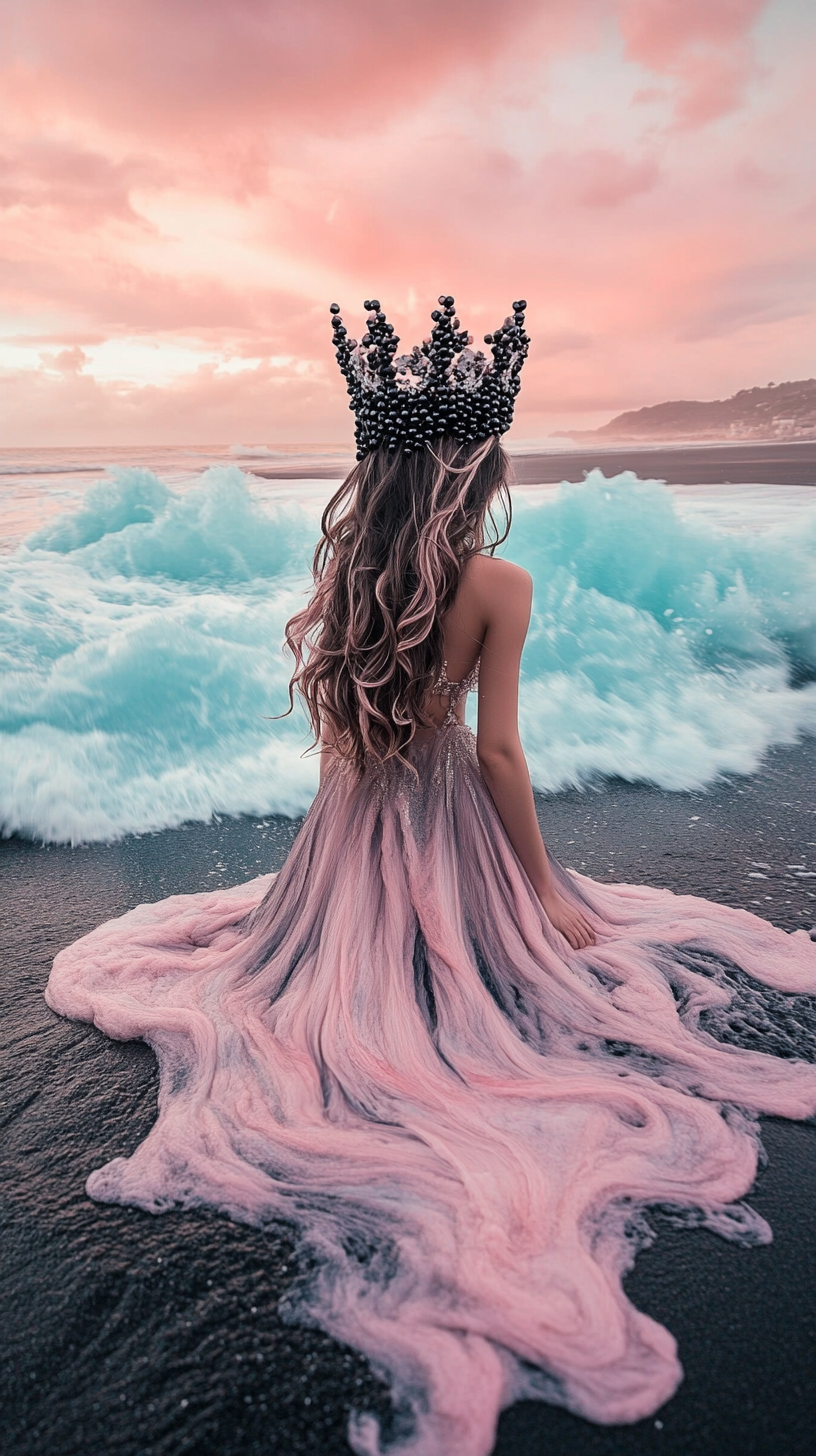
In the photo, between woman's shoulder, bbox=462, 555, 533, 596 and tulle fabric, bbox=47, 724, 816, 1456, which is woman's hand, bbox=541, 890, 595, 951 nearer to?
tulle fabric, bbox=47, 724, 816, 1456

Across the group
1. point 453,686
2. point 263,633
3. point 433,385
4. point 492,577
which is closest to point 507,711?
point 453,686

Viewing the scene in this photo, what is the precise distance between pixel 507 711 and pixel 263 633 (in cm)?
296

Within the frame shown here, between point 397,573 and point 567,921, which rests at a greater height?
point 397,573

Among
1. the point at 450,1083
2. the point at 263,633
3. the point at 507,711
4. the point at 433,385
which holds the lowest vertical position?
the point at 450,1083

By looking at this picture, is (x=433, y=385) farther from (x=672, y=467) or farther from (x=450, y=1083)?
(x=672, y=467)

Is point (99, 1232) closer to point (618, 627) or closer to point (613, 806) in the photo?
point (613, 806)

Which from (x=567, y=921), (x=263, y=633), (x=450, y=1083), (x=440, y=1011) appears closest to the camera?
(x=450, y=1083)

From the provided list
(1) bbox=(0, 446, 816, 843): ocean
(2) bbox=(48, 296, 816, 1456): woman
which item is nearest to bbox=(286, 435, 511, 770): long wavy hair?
(2) bbox=(48, 296, 816, 1456): woman

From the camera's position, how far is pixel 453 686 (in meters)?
1.90

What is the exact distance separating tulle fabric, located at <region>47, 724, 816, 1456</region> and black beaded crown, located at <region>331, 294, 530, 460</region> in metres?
0.67

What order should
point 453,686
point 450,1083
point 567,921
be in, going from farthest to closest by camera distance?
1. point 567,921
2. point 453,686
3. point 450,1083

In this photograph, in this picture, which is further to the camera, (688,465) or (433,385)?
(688,465)

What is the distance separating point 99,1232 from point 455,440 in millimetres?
1633

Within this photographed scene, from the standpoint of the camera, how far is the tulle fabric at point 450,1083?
3.78 ft
